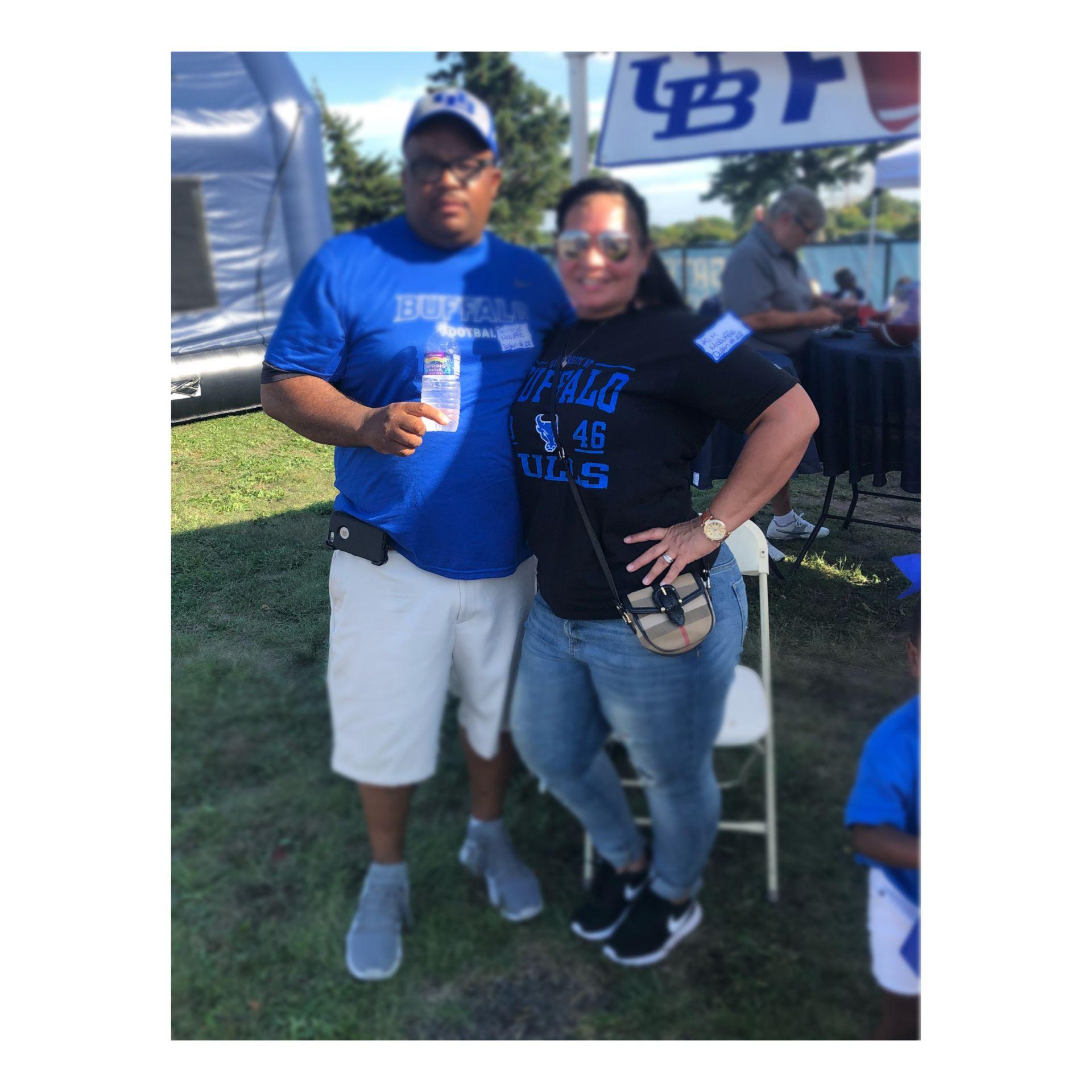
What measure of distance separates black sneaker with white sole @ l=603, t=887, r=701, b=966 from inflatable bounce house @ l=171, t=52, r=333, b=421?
1.44 metres

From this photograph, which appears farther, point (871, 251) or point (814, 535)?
point (871, 251)

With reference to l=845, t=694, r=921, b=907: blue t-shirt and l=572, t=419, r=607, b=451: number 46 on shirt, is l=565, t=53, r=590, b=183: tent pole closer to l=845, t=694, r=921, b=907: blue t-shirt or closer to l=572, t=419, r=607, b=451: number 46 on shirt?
l=572, t=419, r=607, b=451: number 46 on shirt

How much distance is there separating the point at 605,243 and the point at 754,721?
1.09 metres

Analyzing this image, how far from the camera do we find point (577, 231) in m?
1.62

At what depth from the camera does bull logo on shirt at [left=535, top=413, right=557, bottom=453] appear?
1.67 metres

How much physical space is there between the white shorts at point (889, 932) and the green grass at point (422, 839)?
0.09 feet

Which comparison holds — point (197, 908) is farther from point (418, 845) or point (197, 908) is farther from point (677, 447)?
point (677, 447)

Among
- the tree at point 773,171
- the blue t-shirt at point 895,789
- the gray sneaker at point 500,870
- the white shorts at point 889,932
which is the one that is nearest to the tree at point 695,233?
the tree at point 773,171

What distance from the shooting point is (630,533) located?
5.57 feet

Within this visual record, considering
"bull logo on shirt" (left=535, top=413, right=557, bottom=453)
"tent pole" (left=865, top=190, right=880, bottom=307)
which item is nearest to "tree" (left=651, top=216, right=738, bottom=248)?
"bull logo on shirt" (left=535, top=413, right=557, bottom=453)

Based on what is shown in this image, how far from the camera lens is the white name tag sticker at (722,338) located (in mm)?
1608

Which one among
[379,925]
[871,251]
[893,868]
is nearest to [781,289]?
[893,868]

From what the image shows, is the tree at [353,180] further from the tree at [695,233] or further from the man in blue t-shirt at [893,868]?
the man in blue t-shirt at [893,868]

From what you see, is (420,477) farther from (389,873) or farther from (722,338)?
(389,873)
